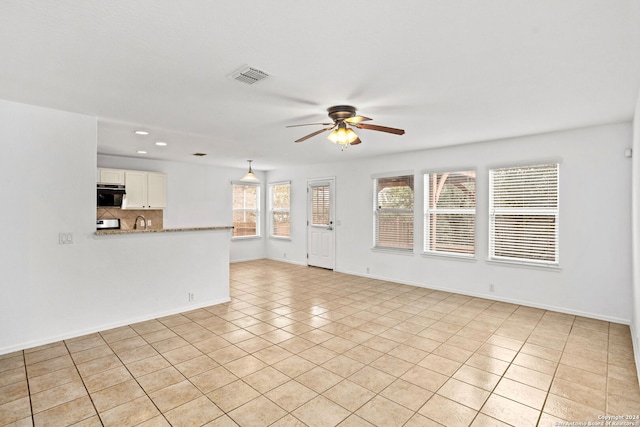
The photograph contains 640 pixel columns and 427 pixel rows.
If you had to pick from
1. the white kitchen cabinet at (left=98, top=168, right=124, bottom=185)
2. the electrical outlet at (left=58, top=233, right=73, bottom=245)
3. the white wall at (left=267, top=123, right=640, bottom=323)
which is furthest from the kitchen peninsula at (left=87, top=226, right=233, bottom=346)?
the white wall at (left=267, top=123, right=640, bottom=323)

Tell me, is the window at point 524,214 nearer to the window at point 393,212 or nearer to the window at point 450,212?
the window at point 450,212

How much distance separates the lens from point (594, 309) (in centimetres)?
418

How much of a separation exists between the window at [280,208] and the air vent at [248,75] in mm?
5855

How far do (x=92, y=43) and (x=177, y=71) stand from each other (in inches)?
22.3

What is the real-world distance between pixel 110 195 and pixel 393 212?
5.33 m

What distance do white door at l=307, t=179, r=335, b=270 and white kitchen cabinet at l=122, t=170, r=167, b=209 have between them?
128 inches

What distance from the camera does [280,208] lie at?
884 cm

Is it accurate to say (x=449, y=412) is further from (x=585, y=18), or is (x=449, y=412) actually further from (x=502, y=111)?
(x=502, y=111)

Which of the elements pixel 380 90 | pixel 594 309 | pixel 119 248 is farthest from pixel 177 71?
pixel 594 309

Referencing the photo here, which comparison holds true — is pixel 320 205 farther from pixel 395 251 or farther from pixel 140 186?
pixel 140 186

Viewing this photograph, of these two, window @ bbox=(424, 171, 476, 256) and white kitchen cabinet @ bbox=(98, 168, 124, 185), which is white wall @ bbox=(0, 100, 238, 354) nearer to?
white kitchen cabinet @ bbox=(98, 168, 124, 185)

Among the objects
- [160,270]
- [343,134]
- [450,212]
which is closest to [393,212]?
[450,212]

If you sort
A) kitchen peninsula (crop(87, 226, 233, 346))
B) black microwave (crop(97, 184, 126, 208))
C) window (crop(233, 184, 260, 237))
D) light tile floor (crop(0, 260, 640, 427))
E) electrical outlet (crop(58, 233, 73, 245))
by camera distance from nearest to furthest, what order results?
light tile floor (crop(0, 260, 640, 427)), electrical outlet (crop(58, 233, 73, 245)), kitchen peninsula (crop(87, 226, 233, 346)), black microwave (crop(97, 184, 126, 208)), window (crop(233, 184, 260, 237))

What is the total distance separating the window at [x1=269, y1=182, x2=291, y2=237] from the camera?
863 centimetres
